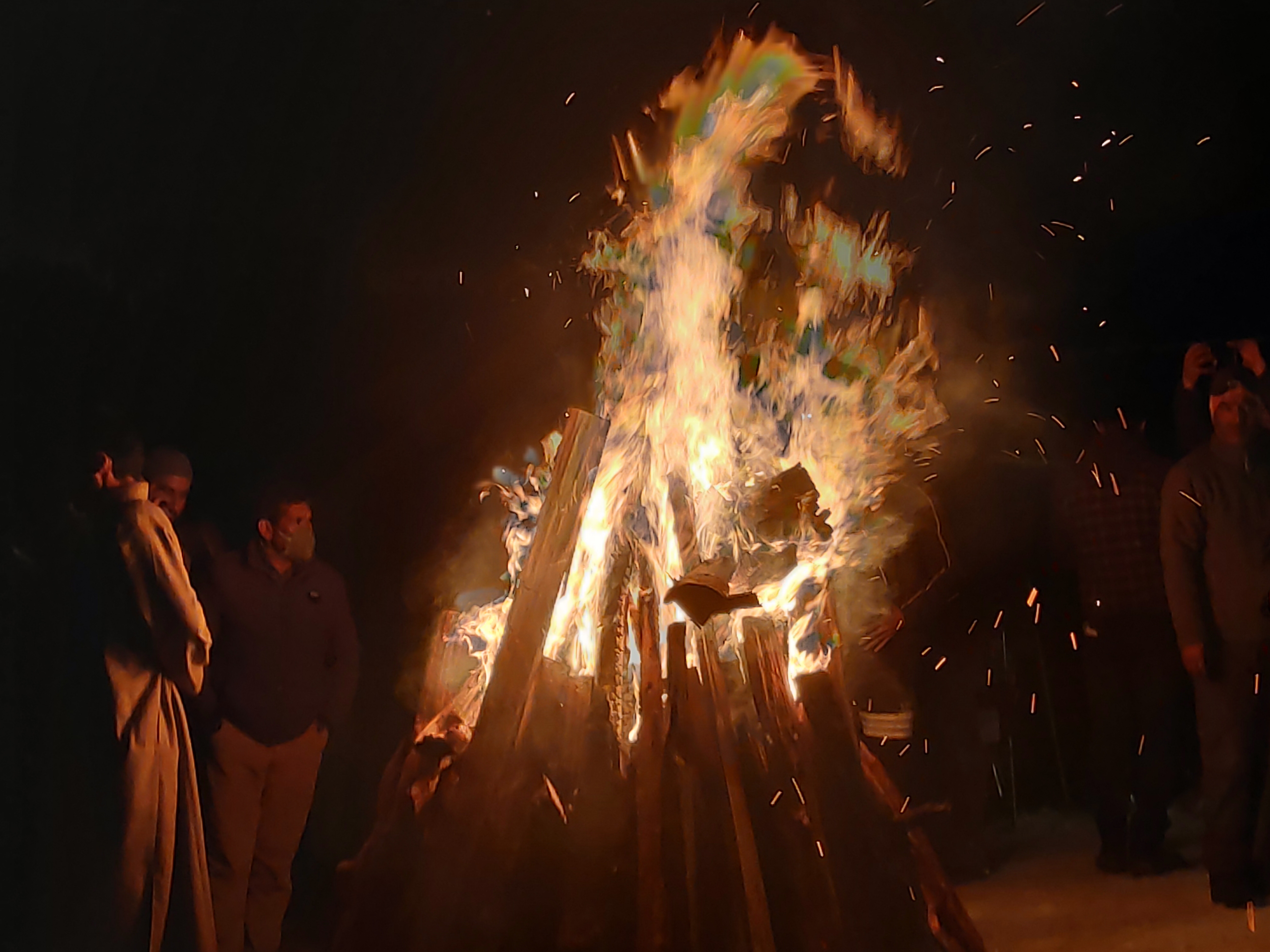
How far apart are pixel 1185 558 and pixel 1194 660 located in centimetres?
30

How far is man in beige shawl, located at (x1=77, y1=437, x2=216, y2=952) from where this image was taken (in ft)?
7.53

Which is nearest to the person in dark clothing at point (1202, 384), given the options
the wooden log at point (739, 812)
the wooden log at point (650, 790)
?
the wooden log at point (739, 812)

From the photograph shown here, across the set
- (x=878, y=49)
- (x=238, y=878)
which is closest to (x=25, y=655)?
(x=238, y=878)

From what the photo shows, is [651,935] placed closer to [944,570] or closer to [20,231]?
[944,570]

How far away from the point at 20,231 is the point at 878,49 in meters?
2.61

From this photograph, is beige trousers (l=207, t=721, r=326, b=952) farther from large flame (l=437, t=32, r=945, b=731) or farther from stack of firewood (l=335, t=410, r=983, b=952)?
large flame (l=437, t=32, r=945, b=731)

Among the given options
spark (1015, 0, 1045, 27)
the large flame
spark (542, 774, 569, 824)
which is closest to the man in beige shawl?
the large flame

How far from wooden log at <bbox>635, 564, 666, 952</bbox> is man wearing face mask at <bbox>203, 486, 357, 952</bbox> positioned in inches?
34.2

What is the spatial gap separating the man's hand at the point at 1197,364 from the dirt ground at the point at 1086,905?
4.25ft

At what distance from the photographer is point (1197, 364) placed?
2723mm

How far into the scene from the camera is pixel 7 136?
8.25 ft

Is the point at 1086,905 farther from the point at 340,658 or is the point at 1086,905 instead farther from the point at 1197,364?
the point at 340,658

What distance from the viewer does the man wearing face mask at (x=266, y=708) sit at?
92.7 inches

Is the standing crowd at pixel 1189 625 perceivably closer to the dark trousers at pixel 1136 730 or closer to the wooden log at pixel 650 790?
the dark trousers at pixel 1136 730
